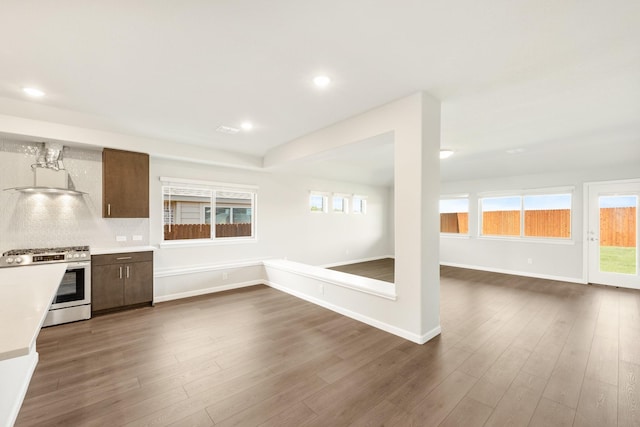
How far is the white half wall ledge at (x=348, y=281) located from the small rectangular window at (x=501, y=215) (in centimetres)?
488

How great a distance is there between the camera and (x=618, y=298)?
458 cm

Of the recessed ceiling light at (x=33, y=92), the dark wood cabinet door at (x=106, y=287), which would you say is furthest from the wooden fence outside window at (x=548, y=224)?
the recessed ceiling light at (x=33, y=92)

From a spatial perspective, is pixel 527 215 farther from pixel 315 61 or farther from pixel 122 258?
pixel 122 258

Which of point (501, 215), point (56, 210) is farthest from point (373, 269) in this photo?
point (56, 210)

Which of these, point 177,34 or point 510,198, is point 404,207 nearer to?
point 177,34

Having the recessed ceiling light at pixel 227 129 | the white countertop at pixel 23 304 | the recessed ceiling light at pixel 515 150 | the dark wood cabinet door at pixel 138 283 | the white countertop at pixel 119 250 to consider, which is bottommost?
the dark wood cabinet door at pixel 138 283

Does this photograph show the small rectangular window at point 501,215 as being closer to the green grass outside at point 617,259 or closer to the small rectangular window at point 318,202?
the green grass outside at point 617,259

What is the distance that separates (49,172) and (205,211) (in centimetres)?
223

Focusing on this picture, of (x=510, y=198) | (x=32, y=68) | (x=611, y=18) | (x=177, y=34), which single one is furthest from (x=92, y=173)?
(x=510, y=198)

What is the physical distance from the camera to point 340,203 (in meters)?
7.76

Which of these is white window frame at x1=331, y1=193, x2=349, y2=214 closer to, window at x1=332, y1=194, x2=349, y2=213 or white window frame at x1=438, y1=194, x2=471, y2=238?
window at x1=332, y1=194, x2=349, y2=213

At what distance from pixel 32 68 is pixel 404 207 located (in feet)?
12.6

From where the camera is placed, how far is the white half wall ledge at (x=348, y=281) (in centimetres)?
327

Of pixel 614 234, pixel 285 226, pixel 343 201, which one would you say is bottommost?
pixel 614 234
